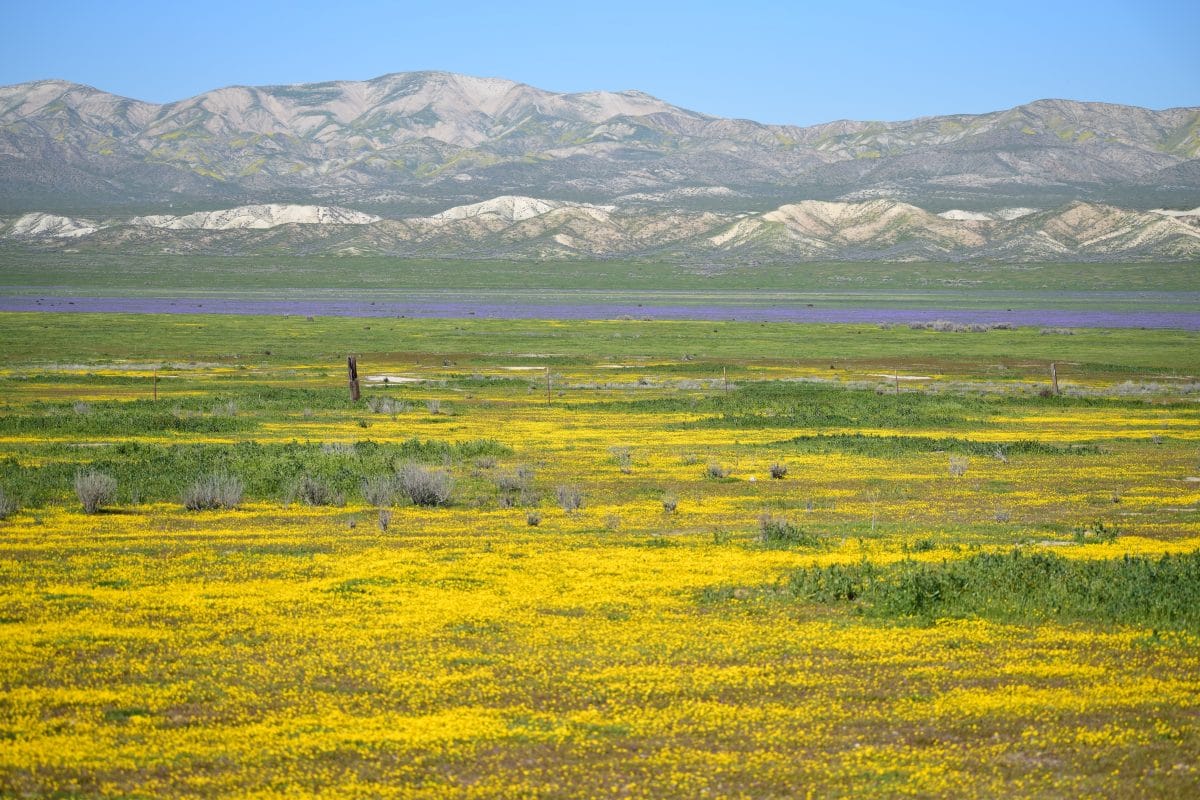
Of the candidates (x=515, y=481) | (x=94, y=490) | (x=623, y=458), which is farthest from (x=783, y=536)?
(x=94, y=490)

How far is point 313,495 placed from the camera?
95.1 ft

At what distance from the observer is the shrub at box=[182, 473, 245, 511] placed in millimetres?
27578

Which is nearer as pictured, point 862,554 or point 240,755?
point 240,755

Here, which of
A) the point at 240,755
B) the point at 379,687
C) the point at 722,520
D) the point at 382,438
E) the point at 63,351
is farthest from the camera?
the point at 63,351

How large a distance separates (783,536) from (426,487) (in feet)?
28.8

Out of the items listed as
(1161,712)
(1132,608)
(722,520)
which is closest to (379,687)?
(1161,712)

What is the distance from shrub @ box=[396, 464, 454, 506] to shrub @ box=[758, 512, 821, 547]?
7.70 meters

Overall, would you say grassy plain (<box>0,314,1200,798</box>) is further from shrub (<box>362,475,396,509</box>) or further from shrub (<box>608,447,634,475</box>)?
shrub (<box>362,475,396,509</box>)

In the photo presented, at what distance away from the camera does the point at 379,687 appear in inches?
564

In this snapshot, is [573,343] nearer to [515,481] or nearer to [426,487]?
[515,481]

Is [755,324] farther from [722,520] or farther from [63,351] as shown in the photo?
[722,520]

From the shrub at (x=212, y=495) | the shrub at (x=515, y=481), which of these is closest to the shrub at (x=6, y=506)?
the shrub at (x=212, y=495)

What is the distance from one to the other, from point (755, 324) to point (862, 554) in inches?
3508

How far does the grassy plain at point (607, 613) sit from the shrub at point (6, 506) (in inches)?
23.8
